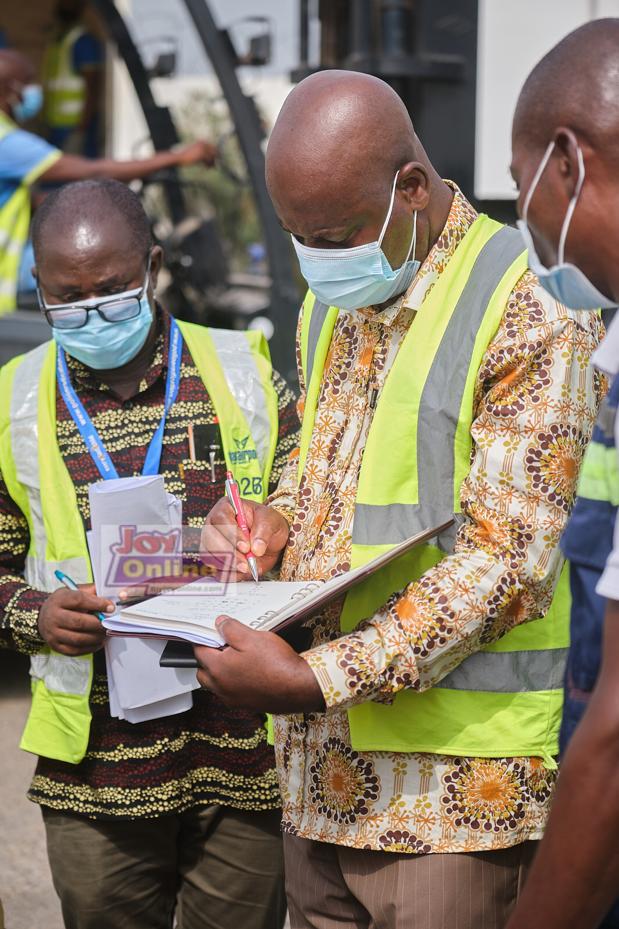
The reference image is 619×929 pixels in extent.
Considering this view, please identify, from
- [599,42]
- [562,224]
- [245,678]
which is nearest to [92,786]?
[245,678]

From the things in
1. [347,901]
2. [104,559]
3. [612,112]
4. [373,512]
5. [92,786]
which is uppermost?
[612,112]

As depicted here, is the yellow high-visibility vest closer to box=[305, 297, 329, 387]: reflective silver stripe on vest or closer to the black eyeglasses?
the black eyeglasses

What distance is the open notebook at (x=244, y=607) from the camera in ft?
6.07

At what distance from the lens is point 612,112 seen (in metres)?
1.43

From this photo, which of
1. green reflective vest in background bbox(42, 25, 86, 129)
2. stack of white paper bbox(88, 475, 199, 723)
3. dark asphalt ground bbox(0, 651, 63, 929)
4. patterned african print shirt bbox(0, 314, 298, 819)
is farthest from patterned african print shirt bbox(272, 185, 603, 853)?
green reflective vest in background bbox(42, 25, 86, 129)

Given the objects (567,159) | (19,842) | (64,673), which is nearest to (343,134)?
(567,159)

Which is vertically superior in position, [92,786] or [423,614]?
[423,614]

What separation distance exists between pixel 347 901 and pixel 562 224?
4.06 ft

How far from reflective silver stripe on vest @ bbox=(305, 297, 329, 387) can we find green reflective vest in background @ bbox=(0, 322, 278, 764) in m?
0.44

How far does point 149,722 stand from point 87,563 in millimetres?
362

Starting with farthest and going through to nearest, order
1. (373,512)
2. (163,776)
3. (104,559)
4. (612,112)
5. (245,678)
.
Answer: (163,776)
(104,559)
(373,512)
(245,678)
(612,112)

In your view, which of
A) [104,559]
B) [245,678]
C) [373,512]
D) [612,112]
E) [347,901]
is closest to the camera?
[612,112]

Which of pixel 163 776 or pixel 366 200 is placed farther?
pixel 163 776

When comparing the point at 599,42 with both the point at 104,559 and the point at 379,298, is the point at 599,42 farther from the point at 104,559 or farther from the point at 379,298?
the point at 104,559
